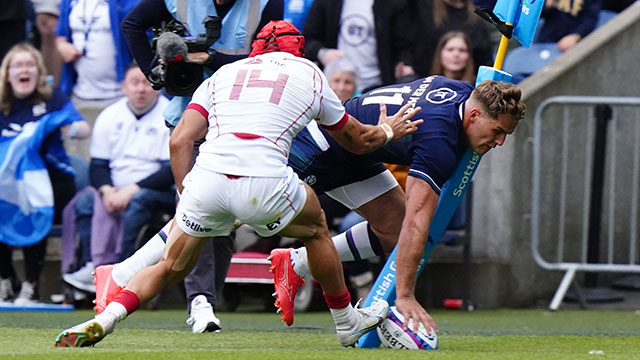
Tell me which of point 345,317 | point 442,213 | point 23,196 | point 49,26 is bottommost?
point 23,196

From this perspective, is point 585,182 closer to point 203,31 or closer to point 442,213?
point 442,213

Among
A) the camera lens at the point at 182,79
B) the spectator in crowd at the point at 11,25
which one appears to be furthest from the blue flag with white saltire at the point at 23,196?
the camera lens at the point at 182,79

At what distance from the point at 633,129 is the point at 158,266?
5799 mm

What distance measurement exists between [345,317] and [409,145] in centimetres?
101

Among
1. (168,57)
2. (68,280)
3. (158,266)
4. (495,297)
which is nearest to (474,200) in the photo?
(495,297)

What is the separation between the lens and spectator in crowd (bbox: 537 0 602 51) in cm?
1159

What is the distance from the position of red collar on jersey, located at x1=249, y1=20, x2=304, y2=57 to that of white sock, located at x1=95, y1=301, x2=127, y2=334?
4.67 feet

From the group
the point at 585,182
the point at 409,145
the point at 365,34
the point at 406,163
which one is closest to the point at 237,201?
the point at 409,145

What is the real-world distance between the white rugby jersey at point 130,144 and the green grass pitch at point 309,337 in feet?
3.77

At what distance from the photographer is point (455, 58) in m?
10.3

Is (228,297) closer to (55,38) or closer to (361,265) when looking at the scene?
(361,265)

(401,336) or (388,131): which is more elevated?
(388,131)

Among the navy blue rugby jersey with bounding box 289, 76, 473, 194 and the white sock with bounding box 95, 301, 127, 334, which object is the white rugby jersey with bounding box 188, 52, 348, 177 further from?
the white sock with bounding box 95, 301, 127, 334

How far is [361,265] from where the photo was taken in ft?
32.2
